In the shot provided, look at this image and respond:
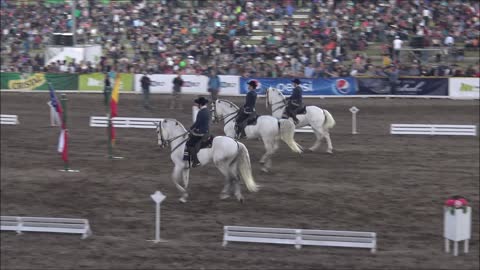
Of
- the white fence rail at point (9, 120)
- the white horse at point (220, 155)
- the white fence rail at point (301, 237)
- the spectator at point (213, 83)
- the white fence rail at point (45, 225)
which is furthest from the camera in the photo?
the white fence rail at point (9, 120)

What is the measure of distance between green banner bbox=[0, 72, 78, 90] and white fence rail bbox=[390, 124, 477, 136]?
21.0 metres

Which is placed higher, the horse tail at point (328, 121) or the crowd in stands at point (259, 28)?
the crowd in stands at point (259, 28)

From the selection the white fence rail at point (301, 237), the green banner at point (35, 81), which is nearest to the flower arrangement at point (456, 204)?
the white fence rail at point (301, 237)

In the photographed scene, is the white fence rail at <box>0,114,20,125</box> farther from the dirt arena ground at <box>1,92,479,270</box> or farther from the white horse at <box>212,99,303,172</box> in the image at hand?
the white horse at <box>212,99,303,172</box>

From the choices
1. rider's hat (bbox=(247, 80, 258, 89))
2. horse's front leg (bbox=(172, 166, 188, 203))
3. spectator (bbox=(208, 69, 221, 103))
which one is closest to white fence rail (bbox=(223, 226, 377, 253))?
horse's front leg (bbox=(172, 166, 188, 203))

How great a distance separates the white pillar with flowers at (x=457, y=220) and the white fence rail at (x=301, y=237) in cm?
189

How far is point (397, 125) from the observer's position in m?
32.8

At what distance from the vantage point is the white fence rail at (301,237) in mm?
18809

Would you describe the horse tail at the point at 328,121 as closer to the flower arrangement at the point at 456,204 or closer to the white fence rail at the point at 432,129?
the white fence rail at the point at 432,129

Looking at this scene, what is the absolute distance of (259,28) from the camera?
9562mm

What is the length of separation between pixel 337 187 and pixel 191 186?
191 inches

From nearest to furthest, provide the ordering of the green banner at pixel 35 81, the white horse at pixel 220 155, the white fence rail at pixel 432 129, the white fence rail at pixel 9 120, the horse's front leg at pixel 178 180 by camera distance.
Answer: the white horse at pixel 220 155 < the horse's front leg at pixel 178 180 < the white fence rail at pixel 432 129 < the white fence rail at pixel 9 120 < the green banner at pixel 35 81

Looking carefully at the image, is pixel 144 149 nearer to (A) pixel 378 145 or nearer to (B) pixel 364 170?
(B) pixel 364 170

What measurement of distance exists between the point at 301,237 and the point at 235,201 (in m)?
4.02
